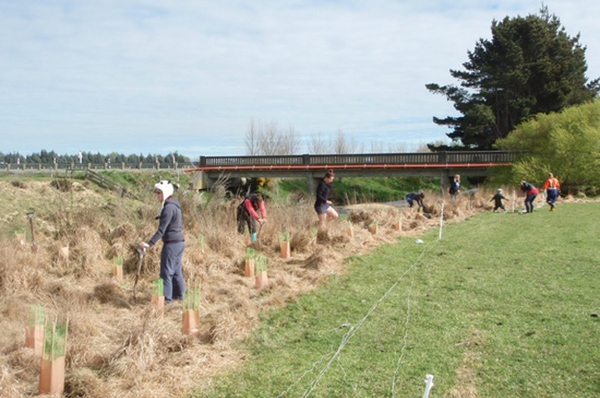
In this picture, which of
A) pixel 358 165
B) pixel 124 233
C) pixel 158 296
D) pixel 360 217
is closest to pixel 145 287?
pixel 158 296

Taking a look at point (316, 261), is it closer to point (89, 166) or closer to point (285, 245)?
point (285, 245)

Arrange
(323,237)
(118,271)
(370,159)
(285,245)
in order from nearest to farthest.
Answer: (118,271) < (285,245) < (323,237) < (370,159)

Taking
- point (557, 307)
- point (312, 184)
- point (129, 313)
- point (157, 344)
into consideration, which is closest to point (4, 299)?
point (129, 313)

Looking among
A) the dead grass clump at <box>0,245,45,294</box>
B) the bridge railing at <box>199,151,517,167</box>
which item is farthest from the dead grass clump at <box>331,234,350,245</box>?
the bridge railing at <box>199,151,517,167</box>

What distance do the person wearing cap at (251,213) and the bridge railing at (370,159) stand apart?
26.3 m

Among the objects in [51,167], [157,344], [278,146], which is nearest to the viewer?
[157,344]

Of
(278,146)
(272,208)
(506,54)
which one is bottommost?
(272,208)

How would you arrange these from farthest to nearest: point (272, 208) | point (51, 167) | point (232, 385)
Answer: point (51, 167) < point (272, 208) < point (232, 385)

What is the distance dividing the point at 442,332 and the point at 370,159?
33944 millimetres

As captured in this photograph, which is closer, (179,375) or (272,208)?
(179,375)

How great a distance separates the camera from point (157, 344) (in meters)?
5.32

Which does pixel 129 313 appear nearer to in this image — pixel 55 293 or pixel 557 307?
pixel 55 293

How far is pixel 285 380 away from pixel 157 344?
1302 mm

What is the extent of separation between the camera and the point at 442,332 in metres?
6.09
